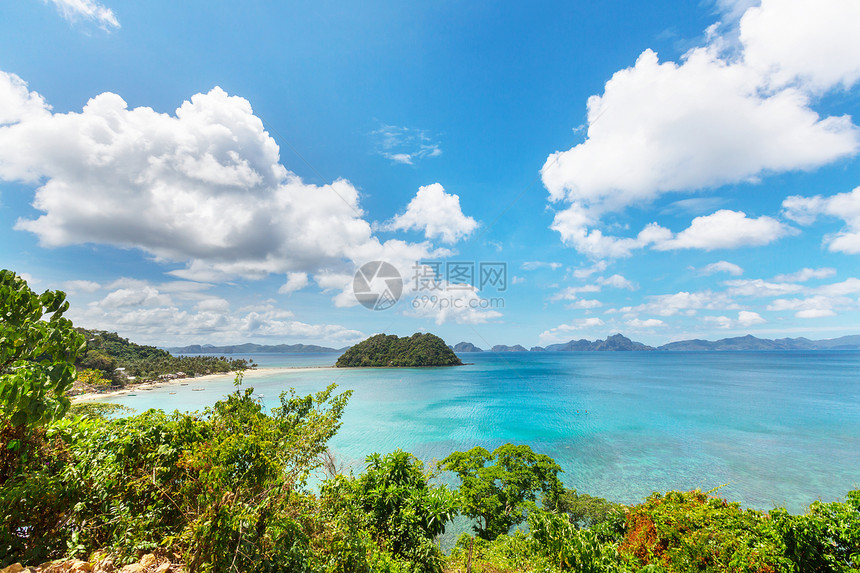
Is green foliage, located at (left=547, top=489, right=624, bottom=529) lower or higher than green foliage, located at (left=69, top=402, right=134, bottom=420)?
lower

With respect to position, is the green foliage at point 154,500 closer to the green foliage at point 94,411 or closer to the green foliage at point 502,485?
the green foliage at point 94,411

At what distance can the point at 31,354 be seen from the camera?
9.38ft

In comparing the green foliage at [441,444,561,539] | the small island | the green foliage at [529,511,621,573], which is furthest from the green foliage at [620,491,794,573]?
the small island

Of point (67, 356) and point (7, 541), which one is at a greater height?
point (67, 356)

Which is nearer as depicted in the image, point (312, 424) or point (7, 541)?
point (7, 541)

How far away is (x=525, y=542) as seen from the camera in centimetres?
777

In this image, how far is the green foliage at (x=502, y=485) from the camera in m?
12.1

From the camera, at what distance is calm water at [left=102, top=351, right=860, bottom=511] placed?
61.8 feet

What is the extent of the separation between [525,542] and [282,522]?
23.6ft

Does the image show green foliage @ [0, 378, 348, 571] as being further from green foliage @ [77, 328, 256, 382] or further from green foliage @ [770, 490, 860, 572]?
green foliage @ [77, 328, 256, 382]

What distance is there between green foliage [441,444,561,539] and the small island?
79.5 meters

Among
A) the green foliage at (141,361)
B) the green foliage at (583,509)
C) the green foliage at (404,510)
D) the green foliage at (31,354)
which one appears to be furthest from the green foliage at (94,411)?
the green foliage at (141,361)

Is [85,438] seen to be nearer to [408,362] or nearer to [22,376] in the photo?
[22,376]

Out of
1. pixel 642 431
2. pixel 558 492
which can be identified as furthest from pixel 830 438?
pixel 558 492
